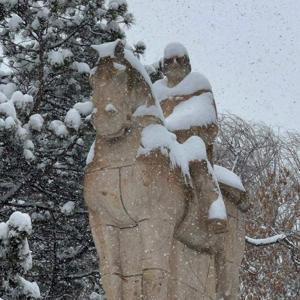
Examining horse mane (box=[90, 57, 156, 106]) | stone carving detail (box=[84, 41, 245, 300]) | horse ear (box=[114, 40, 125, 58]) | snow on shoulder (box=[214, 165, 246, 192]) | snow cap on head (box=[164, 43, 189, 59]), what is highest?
horse ear (box=[114, 40, 125, 58])

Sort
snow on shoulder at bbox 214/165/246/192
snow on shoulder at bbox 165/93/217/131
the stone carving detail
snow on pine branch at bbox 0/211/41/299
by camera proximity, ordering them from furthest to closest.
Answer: snow on pine branch at bbox 0/211/41/299
snow on shoulder at bbox 214/165/246/192
snow on shoulder at bbox 165/93/217/131
the stone carving detail

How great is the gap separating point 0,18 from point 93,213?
6777 mm

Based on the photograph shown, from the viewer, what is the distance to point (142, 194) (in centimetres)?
488

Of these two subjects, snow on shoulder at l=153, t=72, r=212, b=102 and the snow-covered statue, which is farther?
snow on shoulder at l=153, t=72, r=212, b=102

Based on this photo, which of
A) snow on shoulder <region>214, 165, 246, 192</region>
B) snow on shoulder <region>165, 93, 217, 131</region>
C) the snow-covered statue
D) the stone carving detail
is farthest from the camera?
snow on shoulder <region>214, 165, 246, 192</region>

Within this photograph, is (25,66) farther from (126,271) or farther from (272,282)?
(126,271)

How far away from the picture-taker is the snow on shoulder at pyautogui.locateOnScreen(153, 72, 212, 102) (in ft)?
19.2

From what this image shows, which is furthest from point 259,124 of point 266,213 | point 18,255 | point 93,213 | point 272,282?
point 93,213

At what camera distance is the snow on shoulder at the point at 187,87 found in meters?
5.85

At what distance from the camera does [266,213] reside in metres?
16.2

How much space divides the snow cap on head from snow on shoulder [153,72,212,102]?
18cm

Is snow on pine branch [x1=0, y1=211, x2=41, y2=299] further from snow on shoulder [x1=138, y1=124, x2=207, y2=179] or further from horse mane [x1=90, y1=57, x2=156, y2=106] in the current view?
horse mane [x1=90, y1=57, x2=156, y2=106]

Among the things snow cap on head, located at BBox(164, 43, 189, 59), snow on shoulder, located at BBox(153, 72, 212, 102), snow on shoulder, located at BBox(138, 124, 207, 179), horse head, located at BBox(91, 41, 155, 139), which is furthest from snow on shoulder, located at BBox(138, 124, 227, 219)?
snow cap on head, located at BBox(164, 43, 189, 59)

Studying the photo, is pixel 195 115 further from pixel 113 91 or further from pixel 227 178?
pixel 113 91
